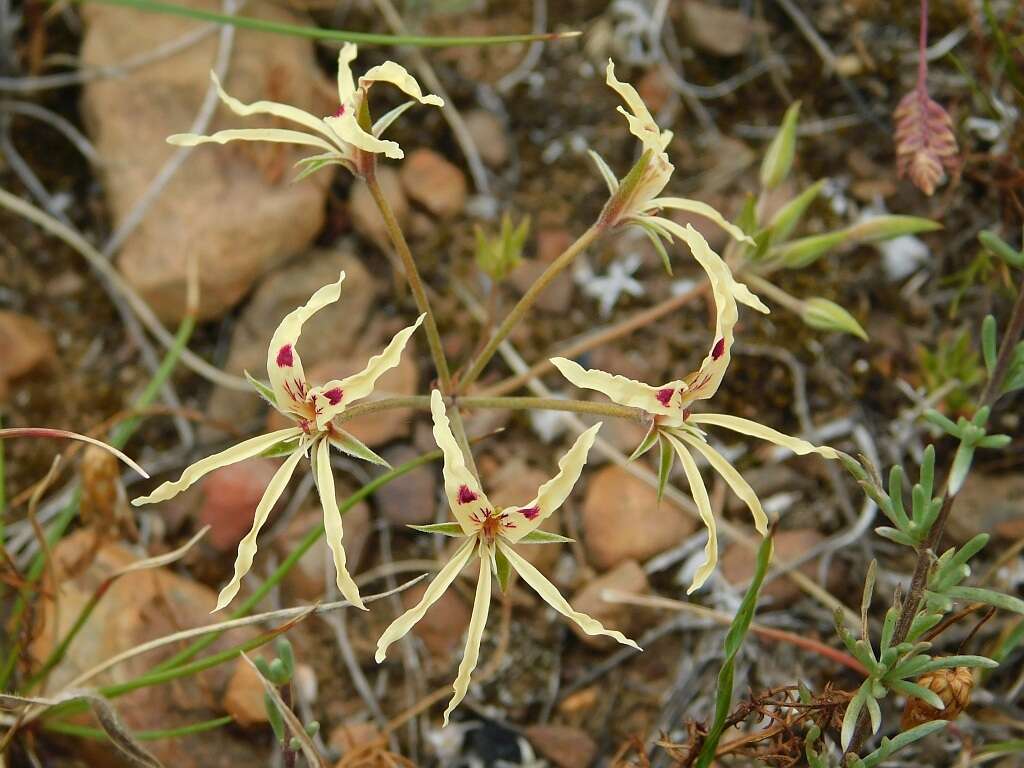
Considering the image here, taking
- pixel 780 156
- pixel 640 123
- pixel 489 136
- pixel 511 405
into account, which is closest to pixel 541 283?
pixel 511 405

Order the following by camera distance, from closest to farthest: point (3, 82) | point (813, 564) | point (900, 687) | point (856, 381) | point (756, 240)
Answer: point (900, 687), point (756, 240), point (813, 564), point (856, 381), point (3, 82)

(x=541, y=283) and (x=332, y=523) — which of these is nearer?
(x=332, y=523)

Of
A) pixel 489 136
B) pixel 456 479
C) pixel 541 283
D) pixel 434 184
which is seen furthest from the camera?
pixel 489 136

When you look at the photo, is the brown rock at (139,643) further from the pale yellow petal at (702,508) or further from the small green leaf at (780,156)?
the small green leaf at (780,156)

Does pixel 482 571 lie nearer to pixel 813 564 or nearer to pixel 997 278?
pixel 813 564

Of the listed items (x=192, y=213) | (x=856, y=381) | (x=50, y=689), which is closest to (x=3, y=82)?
(x=192, y=213)

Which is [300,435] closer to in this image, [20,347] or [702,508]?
[702,508]

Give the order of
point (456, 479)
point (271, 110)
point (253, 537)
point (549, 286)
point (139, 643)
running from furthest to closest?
point (549, 286)
point (139, 643)
point (271, 110)
point (253, 537)
point (456, 479)

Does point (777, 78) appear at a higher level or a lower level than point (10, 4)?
lower
